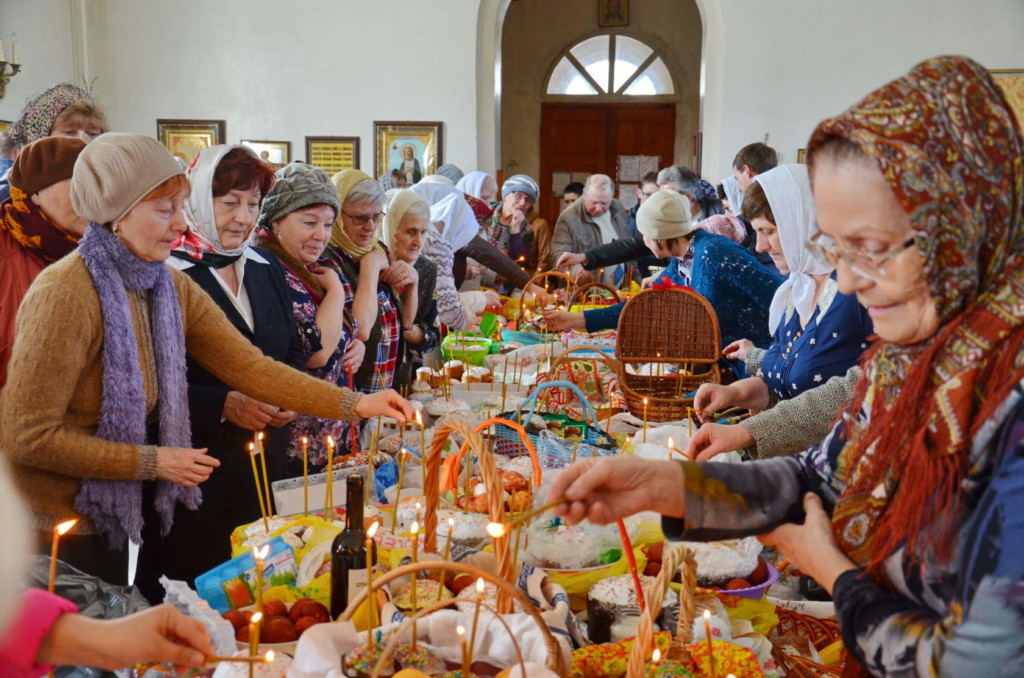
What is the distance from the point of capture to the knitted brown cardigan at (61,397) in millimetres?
1771

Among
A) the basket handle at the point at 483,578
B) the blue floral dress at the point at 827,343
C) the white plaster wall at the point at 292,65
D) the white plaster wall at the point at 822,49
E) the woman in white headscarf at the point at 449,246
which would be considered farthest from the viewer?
the white plaster wall at the point at 292,65

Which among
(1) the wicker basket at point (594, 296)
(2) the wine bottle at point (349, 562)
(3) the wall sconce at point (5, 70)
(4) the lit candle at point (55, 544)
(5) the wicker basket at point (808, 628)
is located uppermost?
(3) the wall sconce at point (5, 70)

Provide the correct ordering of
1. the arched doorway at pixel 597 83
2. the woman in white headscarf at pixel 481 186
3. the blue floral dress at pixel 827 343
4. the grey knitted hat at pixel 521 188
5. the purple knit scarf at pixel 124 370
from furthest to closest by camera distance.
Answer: the arched doorway at pixel 597 83
the woman in white headscarf at pixel 481 186
the grey knitted hat at pixel 521 188
the blue floral dress at pixel 827 343
the purple knit scarf at pixel 124 370

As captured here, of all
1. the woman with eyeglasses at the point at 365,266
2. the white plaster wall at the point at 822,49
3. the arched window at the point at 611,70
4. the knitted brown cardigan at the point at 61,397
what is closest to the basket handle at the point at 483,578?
the knitted brown cardigan at the point at 61,397

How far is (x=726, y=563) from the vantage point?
1.68m

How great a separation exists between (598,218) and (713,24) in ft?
11.1

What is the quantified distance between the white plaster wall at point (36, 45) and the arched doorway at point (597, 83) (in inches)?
225

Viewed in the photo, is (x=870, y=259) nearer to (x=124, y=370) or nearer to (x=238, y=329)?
(x=124, y=370)

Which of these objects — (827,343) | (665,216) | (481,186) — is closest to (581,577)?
(827,343)

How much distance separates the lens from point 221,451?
240cm

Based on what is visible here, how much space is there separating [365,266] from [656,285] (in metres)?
1.21

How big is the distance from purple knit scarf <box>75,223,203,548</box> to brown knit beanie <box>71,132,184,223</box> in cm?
5

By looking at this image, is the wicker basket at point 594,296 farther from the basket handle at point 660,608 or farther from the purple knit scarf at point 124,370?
the basket handle at point 660,608

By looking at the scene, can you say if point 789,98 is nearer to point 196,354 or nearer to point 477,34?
point 477,34
